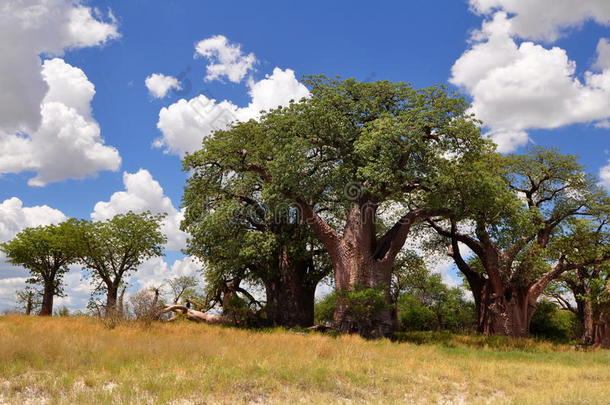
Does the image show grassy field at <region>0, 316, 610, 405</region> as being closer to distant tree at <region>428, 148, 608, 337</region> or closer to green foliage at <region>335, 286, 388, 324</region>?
green foliage at <region>335, 286, 388, 324</region>

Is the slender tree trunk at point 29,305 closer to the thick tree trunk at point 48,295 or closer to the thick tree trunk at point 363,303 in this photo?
the thick tree trunk at point 48,295

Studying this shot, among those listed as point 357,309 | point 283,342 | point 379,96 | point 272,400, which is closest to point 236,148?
point 379,96

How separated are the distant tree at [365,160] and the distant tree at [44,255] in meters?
22.7

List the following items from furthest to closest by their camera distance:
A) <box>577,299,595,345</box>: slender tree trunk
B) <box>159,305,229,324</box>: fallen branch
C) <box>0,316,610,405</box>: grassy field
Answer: <box>577,299,595,345</box>: slender tree trunk, <box>159,305,229,324</box>: fallen branch, <box>0,316,610,405</box>: grassy field

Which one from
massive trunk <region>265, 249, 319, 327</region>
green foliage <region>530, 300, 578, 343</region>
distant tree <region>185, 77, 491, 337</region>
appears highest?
distant tree <region>185, 77, 491, 337</region>

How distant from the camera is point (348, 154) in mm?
22531

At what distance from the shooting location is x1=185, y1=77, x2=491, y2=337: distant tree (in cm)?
2159

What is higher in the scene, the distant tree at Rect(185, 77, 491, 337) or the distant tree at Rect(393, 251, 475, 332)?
the distant tree at Rect(185, 77, 491, 337)

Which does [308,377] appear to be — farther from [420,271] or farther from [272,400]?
[420,271]

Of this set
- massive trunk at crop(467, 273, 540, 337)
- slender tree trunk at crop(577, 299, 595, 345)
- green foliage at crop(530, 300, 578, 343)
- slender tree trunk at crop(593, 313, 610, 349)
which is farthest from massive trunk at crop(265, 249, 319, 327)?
green foliage at crop(530, 300, 578, 343)

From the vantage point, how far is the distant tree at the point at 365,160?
21.6 meters

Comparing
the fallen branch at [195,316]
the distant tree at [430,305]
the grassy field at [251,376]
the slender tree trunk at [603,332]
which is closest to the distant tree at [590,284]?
the slender tree trunk at [603,332]

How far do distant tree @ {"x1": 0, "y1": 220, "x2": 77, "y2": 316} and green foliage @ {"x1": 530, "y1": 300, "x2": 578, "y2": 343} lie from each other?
37.3 m

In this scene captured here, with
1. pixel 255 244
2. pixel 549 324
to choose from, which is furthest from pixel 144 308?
pixel 549 324
